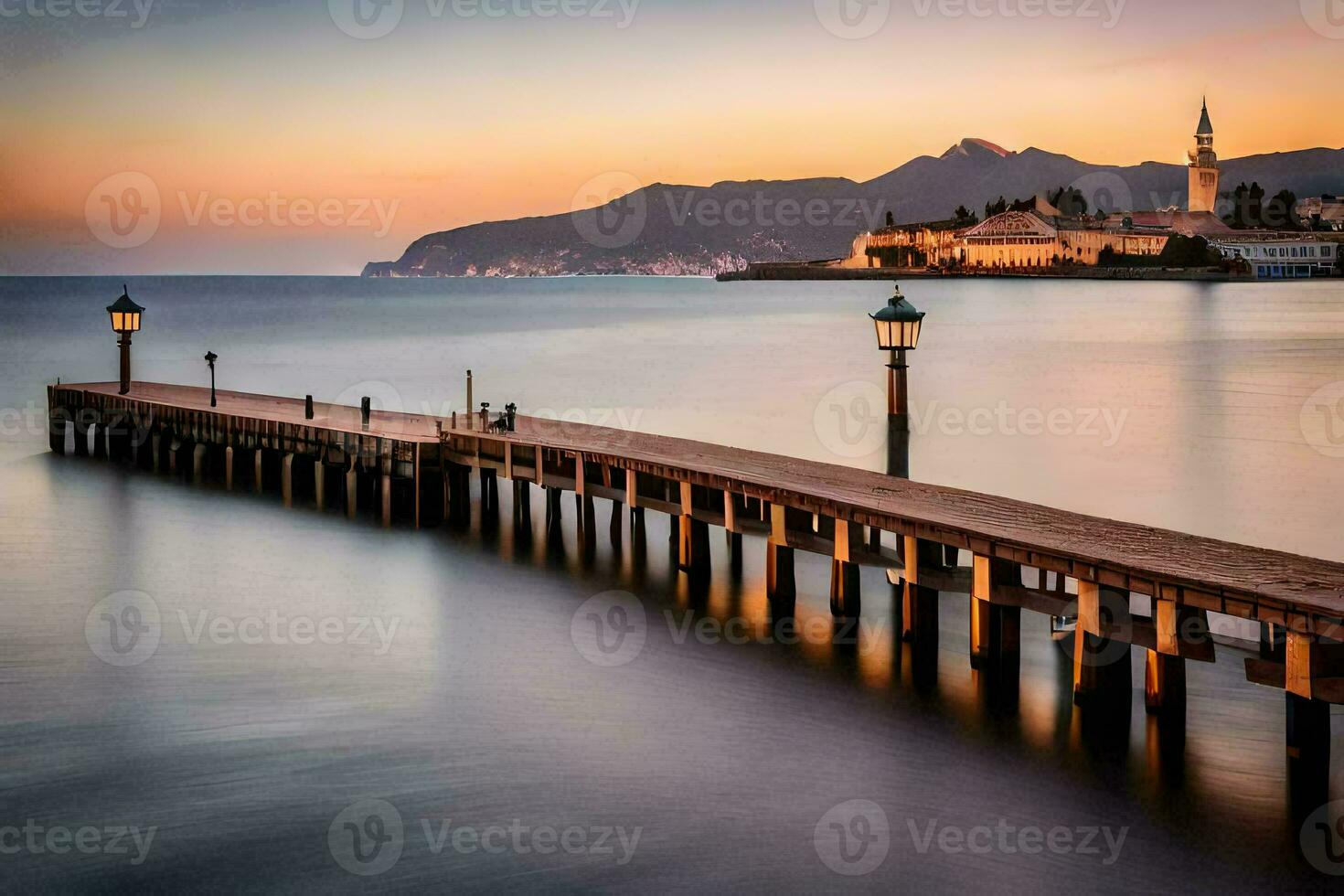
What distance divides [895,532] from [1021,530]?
4.14 ft

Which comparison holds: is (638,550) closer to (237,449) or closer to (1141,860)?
(1141,860)

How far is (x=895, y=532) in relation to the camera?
14.2 m

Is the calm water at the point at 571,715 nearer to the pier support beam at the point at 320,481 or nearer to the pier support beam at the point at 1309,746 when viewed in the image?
the pier support beam at the point at 1309,746

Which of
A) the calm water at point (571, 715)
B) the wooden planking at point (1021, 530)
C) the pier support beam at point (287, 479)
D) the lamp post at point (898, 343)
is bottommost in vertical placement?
the calm water at point (571, 715)

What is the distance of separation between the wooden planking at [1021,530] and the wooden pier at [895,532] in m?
0.02

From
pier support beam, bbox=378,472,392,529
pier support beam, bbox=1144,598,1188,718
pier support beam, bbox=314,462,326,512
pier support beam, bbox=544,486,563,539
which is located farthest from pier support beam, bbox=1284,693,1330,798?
pier support beam, bbox=314,462,326,512

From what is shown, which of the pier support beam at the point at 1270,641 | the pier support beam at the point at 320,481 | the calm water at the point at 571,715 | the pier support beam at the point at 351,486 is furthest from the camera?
the pier support beam at the point at 320,481

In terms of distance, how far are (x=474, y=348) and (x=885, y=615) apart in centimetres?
5655

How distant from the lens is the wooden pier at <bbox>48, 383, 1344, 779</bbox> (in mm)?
11484

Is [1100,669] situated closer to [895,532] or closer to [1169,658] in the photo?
[1169,658]

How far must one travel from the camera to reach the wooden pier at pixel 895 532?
37.7 feet

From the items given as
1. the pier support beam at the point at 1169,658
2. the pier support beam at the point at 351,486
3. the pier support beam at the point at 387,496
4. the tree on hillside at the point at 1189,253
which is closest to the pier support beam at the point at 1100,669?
the pier support beam at the point at 1169,658

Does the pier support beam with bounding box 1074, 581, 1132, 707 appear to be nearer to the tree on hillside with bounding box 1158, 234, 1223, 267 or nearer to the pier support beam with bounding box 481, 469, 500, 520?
the pier support beam with bounding box 481, 469, 500, 520

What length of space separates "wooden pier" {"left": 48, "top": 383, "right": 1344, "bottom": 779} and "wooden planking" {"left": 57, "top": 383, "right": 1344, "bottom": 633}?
23 millimetres
